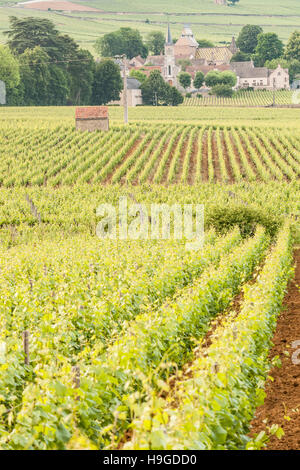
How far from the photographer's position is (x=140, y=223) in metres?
30.8

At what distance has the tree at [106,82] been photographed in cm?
10088

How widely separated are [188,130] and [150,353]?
51.1m

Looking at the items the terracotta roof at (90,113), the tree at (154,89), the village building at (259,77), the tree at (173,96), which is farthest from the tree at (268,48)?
the terracotta roof at (90,113)

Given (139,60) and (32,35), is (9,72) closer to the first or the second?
(32,35)

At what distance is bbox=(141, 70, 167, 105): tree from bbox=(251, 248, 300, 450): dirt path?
9162cm

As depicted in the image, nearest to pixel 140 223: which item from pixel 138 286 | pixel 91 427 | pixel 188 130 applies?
pixel 138 286

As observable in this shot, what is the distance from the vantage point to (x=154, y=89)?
10294cm

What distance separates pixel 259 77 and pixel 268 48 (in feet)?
76.6

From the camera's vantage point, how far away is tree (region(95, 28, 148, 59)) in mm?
176875

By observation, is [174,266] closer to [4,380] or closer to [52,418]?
[4,380]

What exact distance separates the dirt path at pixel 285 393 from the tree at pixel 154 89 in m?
91.6

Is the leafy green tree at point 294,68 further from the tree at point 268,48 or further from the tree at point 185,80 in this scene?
the tree at point 268,48

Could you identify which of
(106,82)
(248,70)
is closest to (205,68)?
(248,70)

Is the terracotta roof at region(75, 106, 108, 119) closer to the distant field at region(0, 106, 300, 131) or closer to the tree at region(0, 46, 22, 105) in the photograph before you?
the distant field at region(0, 106, 300, 131)
